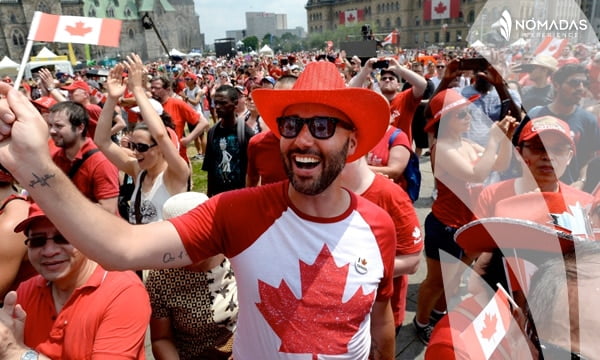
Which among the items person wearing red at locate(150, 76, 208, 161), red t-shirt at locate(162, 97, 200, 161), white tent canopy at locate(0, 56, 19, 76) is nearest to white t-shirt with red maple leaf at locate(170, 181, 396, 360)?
person wearing red at locate(150, 76, 208, 161)

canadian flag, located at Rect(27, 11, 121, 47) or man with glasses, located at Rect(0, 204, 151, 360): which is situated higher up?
canadian flag, located at Rect(27, 11, 121, 47)

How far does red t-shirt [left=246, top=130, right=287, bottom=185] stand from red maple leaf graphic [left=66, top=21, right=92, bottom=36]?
4.89ft

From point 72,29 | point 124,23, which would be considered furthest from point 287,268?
point 124,23

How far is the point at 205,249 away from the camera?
4.58 ft

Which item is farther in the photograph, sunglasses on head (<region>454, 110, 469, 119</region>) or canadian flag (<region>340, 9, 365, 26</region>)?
canadian flag (<region>340, 9, 365, 26</region>)

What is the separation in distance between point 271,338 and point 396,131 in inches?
83.9

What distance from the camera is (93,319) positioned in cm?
A: 159

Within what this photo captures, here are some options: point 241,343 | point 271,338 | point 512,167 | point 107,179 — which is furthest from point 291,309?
point 512,167

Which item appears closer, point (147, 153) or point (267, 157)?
point (147, 153)

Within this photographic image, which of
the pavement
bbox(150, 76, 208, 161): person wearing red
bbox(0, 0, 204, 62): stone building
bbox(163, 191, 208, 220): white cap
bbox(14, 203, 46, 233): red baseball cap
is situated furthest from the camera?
bbox(0, 0, 204, 62): stone building

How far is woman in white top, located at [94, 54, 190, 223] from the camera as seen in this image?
2799mm

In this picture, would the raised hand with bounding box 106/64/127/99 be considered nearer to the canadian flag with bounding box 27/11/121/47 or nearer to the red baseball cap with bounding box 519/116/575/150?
the canadian flag with bounding box 27/11/121/47

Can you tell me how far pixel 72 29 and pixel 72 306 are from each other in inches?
85.7

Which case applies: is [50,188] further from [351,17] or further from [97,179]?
[351,17]
